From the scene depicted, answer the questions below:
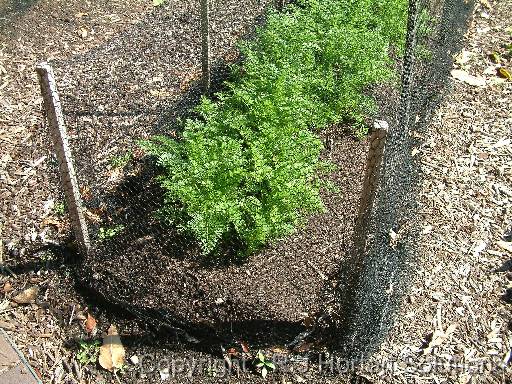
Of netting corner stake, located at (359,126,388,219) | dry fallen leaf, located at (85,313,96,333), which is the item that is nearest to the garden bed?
dry fallen leaf, located at (85,313,96,333)

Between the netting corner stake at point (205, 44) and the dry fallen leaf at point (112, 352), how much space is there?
8.04 ft

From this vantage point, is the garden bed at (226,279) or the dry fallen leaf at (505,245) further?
the dry fallen leaf at (505,245)

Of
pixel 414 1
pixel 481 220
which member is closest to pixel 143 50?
pixel 414 1

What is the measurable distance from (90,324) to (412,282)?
2.18m

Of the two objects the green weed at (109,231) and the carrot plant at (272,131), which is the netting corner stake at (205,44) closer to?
the carrot plant at (272,131)

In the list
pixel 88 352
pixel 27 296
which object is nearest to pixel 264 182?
pixel 88 352

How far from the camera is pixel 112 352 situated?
3.46 metres

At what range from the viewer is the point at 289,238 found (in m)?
3.91

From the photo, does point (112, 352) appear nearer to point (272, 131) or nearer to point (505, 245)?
point (272, 131)

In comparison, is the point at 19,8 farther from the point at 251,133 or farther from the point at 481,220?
the point at 481,220

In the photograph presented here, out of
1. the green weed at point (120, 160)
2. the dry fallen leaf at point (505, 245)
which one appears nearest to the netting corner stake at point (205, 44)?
the green weed at point (120, 160)

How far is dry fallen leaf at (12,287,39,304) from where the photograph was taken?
3664 mm

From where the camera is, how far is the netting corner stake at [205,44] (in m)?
4.87

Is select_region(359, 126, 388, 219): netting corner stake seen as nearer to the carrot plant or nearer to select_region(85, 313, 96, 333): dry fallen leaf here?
the carrot plant
